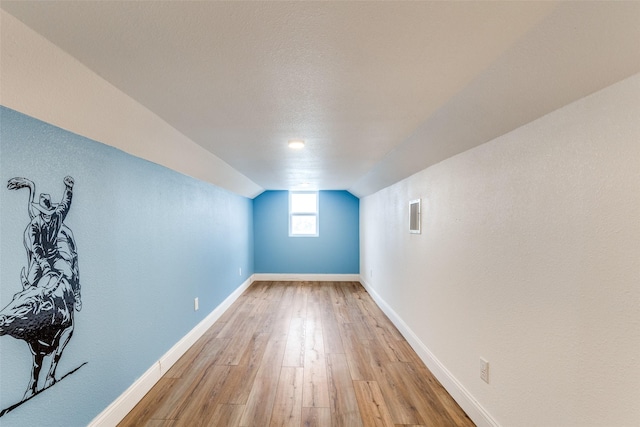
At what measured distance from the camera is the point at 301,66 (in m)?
1.24

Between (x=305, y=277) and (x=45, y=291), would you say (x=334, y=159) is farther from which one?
(x=305, y=277)

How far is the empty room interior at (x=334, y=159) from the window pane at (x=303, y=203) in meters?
3.40

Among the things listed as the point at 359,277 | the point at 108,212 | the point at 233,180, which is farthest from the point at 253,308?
the point at 108,212

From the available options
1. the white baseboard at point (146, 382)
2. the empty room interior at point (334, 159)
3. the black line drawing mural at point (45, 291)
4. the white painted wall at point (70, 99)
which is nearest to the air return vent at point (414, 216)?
the empty room interior at point (334, 159)

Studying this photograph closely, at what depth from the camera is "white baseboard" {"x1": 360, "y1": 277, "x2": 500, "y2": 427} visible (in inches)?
71.1

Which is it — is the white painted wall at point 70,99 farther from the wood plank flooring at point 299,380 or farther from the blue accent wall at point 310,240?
the blue accent wall at point 310,240

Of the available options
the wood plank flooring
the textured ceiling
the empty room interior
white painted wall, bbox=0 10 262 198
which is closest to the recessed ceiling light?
the empty room interior

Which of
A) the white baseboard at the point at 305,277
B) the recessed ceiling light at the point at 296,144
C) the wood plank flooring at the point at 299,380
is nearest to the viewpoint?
the wood plank flooring at the point at 299,380

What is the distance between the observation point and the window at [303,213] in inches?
251

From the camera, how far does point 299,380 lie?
2.44m

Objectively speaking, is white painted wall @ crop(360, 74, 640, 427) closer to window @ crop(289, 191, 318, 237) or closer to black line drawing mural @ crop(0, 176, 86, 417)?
black line drawing mural @ crop(0, 176, 86, 417)

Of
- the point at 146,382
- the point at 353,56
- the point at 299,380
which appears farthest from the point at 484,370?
the point at 146,382

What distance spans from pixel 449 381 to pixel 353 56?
2266mm

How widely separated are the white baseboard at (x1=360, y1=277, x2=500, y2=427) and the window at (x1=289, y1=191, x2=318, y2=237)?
3.11 meters
